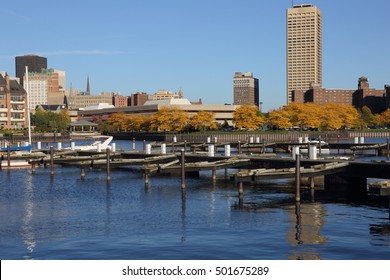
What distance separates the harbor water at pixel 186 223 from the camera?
101ft

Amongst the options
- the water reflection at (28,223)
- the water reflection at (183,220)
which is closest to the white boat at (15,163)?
the water reflection at (28,223)

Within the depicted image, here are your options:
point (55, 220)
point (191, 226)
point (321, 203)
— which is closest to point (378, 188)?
point (321, 203)

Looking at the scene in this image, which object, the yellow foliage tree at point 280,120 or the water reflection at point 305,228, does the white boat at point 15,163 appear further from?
the yellow foliage tree at point 280,120

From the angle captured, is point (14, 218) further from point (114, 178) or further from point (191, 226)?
point (114, 178)

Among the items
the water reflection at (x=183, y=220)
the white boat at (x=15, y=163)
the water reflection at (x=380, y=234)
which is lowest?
the water reflection at (x=380, y=234)

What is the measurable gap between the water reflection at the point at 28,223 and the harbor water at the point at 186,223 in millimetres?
57

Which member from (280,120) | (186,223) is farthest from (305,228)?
(280,120)

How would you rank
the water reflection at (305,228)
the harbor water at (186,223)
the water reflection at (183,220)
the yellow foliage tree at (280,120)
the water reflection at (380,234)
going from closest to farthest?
the water reflection at (305,228), the harbor water at (186,223), the water reflection at (380,234), the water reflection at (183,220), the yellow foliage tree at (280,120)

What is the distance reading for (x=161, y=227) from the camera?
123 feet

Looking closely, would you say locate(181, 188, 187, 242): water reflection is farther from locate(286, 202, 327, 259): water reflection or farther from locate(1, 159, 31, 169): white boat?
locate(1, 159, 31, 169): white boat

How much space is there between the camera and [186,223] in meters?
38.9

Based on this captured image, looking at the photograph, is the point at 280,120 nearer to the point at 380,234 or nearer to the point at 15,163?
the point at 15,163

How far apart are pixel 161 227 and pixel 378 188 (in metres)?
14.0
